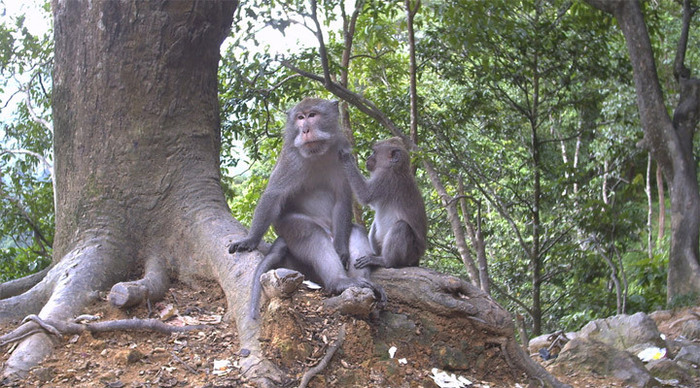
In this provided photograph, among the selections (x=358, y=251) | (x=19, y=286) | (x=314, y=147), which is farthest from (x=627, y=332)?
(x=19, y=286)

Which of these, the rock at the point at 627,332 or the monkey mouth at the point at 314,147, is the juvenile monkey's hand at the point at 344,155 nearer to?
the monkey mouth at the point at 314,147

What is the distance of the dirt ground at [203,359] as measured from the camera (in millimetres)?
3070

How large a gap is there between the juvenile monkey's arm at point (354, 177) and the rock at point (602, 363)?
1.77 meters

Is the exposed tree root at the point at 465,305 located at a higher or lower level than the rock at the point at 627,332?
higher

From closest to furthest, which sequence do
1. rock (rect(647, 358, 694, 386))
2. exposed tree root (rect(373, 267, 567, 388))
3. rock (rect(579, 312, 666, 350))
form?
exposed tree root (rect(373, 267, 567, 388)) → rock (rect(647, 358, 694, 386)) → rock (rect(579, 312, 666, 350))

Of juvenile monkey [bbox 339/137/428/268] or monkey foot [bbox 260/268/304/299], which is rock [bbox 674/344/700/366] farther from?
monkey foot [bbox 260/268/304/299]

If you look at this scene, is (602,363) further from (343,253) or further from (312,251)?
(312,251)

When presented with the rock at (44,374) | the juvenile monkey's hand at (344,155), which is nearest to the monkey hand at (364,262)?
the juvenile monkey's hand at (344,155)

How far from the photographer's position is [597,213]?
27.3 ft

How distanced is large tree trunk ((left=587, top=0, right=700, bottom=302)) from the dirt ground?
16.0 feet

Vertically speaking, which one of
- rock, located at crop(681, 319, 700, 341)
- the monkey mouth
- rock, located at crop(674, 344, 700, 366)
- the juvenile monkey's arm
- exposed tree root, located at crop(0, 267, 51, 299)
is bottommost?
rock, located at crop(681, 319, 700, 341)

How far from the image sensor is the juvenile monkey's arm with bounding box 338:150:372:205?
15.3ft

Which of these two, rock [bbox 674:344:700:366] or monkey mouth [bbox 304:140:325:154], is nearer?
monkey mouth [bbox 304:140:325:154]

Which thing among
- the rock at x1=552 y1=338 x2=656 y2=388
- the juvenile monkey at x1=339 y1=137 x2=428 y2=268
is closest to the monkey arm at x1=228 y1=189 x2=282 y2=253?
the juvenile monkey at x1=339 y1=137 x2=428 y2=268
